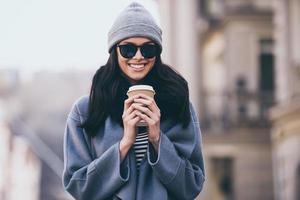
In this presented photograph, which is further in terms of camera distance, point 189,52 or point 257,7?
point 189,52

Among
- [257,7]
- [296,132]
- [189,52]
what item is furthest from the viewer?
[189,52]

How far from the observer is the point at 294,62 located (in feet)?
80.2

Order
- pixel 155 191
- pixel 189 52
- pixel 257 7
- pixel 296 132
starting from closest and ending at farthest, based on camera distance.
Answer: pixel 155 191 → pixel 296 132 → pixel 257 7 → pixel 189 52

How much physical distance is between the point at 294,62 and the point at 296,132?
54.9 inches

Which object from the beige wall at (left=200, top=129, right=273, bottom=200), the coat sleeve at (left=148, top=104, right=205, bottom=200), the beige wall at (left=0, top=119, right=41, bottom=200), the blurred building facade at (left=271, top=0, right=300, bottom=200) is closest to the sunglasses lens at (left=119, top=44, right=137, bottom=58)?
Answer: the coat sleeve at (left=148, top=104, right=205, bottom=200)

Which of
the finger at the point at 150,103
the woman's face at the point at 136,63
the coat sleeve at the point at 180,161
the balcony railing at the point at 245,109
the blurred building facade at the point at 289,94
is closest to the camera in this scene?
the finger at the point at 150,103

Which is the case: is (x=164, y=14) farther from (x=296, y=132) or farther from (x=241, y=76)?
(x=296, y=132)

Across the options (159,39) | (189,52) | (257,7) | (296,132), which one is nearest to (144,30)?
(159,39)

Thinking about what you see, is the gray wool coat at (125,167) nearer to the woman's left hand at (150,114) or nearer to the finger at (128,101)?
the woman's left hand at (150,114)

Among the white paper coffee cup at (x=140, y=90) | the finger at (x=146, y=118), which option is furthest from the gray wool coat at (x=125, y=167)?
the white paper coffee cup at (x=140, y=90)

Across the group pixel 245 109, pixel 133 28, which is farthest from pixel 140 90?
pixel 245 109

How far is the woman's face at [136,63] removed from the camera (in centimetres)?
503

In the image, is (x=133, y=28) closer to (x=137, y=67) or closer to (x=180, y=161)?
(x=137, y=67)

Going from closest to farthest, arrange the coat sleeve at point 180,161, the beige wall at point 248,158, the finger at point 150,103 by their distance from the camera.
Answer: the finger at point 150,103 < the coat sleeve at point 180,161 < the beige wall at point 248,158
